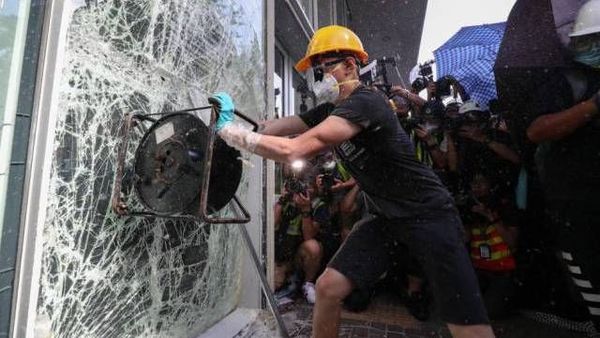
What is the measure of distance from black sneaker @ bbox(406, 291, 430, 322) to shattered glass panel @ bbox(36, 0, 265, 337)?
4.83 feet

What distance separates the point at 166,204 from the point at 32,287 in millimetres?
450

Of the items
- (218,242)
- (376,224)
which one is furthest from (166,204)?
(376,224)

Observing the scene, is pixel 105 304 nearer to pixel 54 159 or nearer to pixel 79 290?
pixel 79 290

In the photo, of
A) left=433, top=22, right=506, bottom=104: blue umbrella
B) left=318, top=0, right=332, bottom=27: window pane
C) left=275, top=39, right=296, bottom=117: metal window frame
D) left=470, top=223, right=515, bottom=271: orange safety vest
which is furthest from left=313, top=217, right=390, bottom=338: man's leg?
left=318, top=0, right=332, bottom=27: window pane

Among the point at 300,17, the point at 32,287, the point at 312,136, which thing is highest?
the point at 300,17

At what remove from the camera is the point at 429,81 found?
3715 mm

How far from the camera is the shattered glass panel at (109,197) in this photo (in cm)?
118

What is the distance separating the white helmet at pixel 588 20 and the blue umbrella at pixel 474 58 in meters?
1.49

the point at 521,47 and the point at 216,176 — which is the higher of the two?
the point at 521,47

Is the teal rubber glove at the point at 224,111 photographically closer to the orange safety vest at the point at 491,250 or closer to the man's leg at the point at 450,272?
the man's leg at the point at 450,272

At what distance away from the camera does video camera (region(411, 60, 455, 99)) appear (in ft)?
11.9

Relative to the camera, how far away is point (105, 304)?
1346 mm

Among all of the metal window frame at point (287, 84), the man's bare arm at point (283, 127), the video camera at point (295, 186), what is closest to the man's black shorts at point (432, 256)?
the man's bare arm at point (283, 127)

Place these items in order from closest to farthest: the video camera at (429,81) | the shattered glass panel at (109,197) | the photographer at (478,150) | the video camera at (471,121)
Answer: the shattered glass panel at (109,197) < the photographer at (478,150) < the video camera at (471,121) < the video camera at (429,81)
